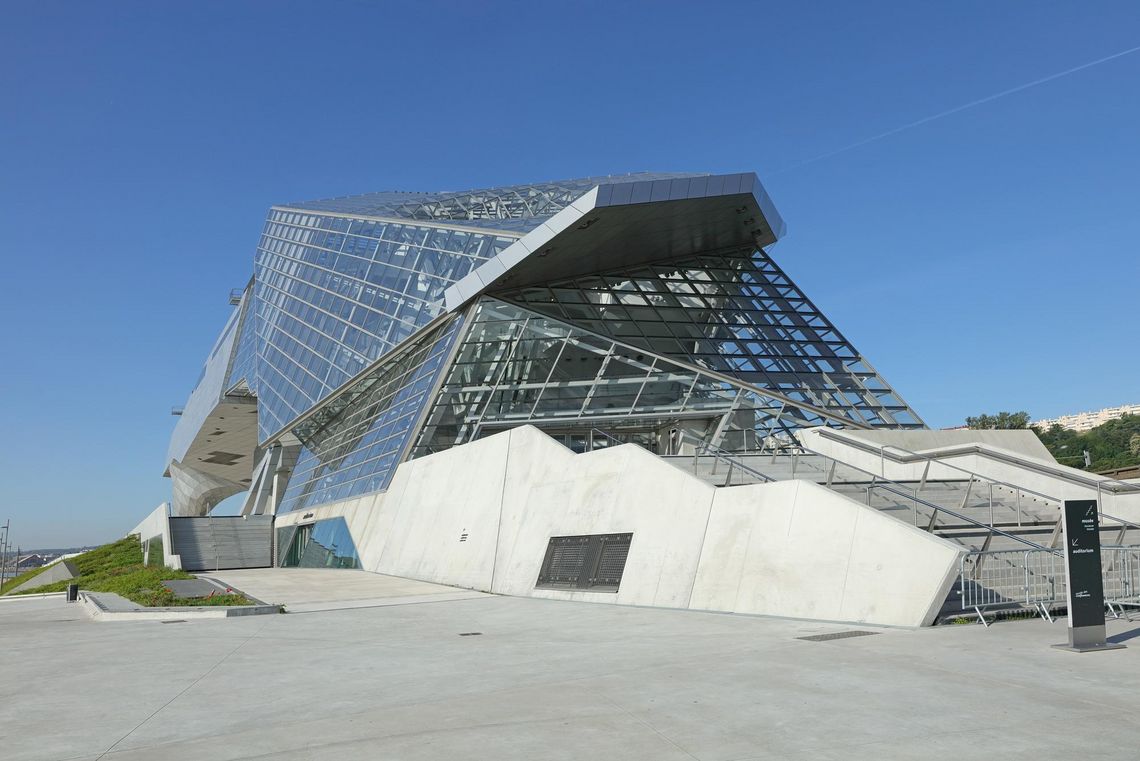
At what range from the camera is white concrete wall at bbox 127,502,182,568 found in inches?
1337

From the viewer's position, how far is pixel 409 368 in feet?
108

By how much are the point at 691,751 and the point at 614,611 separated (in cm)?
887

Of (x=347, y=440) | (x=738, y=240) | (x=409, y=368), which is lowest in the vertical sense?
(x=347, y=440)

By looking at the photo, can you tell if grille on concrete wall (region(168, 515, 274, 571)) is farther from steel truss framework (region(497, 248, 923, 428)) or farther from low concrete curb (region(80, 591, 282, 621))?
low concrete curb (region(80, 591, 282, 621))

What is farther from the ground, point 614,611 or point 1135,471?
point 1135,471

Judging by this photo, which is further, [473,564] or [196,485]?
[196,485]

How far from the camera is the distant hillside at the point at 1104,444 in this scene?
70806 mm

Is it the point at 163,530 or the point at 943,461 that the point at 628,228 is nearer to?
the point at 943,461

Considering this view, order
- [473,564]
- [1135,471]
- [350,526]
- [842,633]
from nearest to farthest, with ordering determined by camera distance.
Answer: [842,633] < [473,564] < [1135,471] < [350,526]

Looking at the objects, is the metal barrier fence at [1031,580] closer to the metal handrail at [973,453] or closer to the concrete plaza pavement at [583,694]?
the concrete plaza pavement at [583,694]

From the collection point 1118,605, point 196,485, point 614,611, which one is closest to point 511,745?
point 614,611

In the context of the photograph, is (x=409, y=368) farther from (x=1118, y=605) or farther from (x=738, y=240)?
(x=1118, y=605)

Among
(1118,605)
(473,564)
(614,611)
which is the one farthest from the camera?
(473,564)

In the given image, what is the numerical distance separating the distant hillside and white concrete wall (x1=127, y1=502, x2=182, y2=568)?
208 feet
